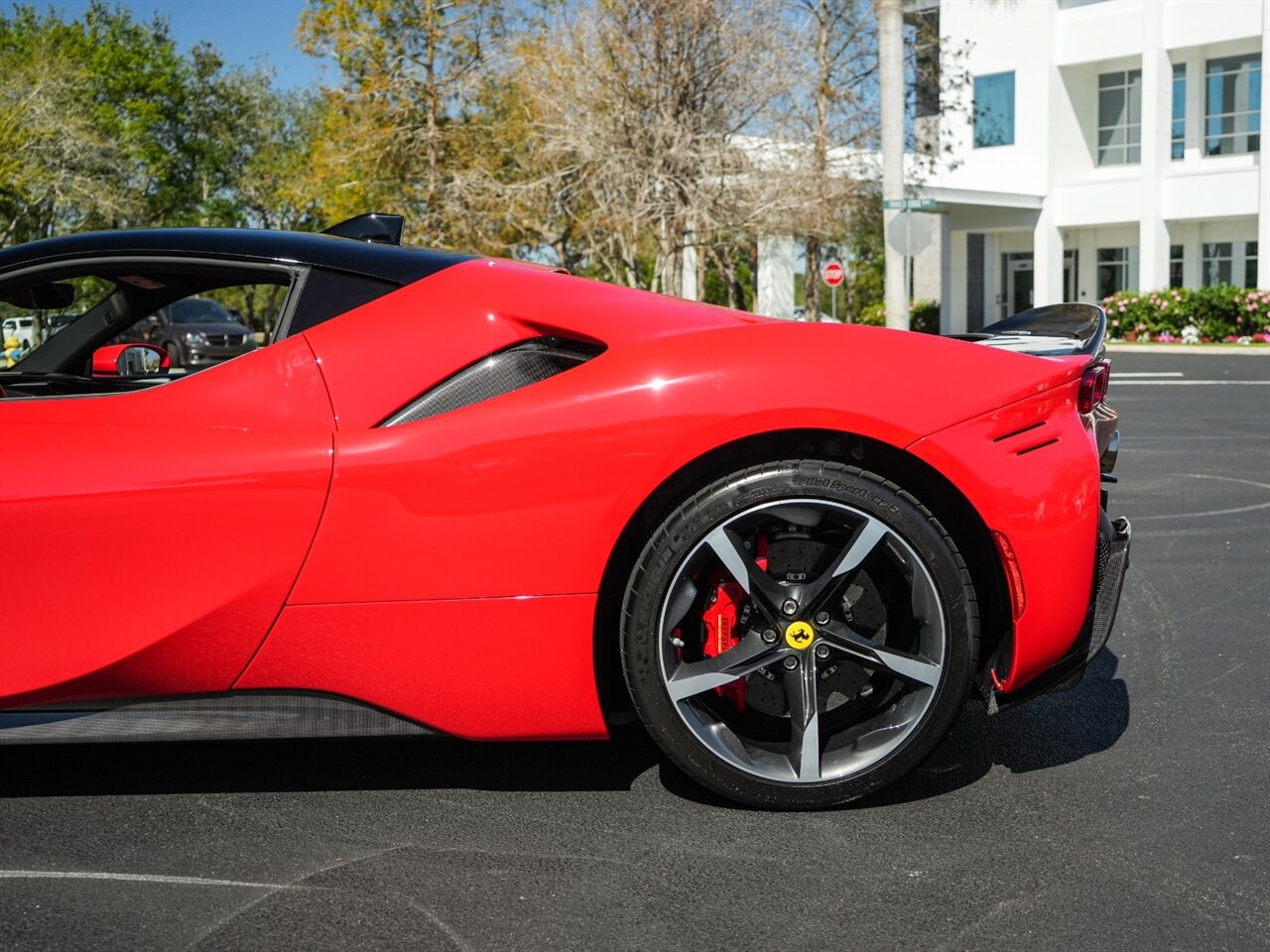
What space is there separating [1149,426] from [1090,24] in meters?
29.5

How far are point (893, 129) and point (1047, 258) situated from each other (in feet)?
66.0

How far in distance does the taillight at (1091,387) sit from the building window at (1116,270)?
39.1 meters

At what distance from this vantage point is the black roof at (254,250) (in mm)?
3223

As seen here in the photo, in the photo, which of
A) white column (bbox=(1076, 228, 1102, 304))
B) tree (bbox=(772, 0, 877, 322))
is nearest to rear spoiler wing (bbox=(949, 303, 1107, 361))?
tree (bbox=(772, 0, 877, 322))

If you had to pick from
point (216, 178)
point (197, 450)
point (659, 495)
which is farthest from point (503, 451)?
point (216, 178)

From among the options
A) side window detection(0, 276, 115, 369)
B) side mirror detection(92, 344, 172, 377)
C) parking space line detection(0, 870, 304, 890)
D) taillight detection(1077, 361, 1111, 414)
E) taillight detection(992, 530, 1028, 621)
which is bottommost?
parking space line detection(0, 870, 304, 890)

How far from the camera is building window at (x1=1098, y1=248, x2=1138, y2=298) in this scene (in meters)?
40.0

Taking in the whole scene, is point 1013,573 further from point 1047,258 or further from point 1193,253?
point 1193,253

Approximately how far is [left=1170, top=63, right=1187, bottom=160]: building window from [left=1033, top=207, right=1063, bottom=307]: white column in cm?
368

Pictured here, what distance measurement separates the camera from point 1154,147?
37.7 meters

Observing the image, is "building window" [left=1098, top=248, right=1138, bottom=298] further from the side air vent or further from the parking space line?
the parking space line

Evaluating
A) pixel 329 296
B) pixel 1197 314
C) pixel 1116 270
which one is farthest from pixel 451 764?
pixel 1116 270

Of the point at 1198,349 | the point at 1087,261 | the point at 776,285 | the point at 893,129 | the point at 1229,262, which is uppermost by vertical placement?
the point at 893,129

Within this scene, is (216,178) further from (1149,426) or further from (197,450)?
(197,450)
